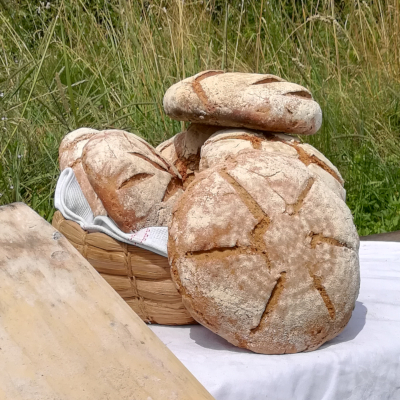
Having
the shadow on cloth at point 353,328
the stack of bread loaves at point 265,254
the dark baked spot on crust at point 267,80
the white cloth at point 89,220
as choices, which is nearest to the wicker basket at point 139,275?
the white cloth at point 89,220

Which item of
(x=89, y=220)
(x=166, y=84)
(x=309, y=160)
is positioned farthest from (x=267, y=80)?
(x=166, y=84)

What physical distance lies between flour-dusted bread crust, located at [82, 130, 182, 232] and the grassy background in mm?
1159

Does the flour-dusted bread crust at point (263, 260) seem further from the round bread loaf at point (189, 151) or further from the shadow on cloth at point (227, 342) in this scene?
the round bread loaf at point (189, 151)

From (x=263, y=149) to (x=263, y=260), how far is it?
0.53 meters

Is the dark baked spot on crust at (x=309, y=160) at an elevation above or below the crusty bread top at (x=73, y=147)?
below

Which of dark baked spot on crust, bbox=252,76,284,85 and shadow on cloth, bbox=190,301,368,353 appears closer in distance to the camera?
shadow on cloth, bbox=190,301,368,353

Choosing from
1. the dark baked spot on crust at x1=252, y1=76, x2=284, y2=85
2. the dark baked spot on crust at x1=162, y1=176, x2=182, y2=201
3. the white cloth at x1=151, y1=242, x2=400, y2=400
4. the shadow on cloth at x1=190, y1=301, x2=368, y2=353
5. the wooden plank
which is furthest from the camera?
the dark baked spot on crust at x1=252, y1=76, x2=284, y2=85

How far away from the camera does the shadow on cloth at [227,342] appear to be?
150 centimetres

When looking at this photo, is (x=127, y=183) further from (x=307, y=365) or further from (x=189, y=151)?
(x=307, y=365)

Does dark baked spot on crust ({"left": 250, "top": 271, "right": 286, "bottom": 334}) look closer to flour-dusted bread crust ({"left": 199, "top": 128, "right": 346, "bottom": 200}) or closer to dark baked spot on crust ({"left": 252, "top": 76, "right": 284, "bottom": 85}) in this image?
flour-dusted bread crust ({"left": 199, "top": 128, "right": 346, "bottom": 200})

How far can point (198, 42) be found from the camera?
3744 millimetres

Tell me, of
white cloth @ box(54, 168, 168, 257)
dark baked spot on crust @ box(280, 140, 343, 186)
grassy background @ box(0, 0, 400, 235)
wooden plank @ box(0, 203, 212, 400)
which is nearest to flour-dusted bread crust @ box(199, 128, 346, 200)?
dark baked spot on crust @ box(280, 140, 343, 186)

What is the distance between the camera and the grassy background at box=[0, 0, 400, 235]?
3012 millimetres

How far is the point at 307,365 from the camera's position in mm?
1386
